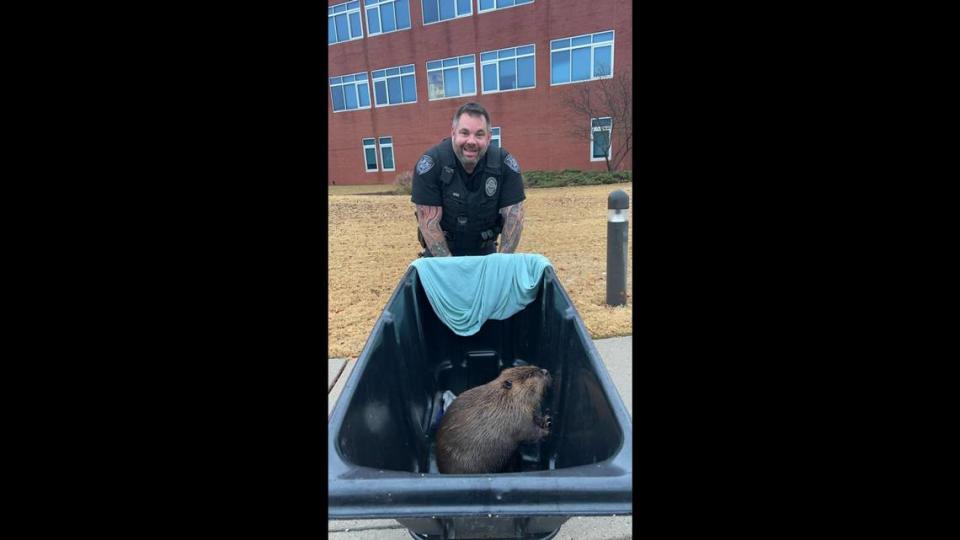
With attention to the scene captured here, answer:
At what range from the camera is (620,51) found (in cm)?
1634

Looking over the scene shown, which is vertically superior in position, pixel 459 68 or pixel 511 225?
pixel 459 68

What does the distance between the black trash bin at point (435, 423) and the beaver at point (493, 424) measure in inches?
5.7

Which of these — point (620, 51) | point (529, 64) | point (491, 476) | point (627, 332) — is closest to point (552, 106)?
point (529, 64)

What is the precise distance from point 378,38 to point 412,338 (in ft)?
73.3

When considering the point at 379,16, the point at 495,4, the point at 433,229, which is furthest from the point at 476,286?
the point at 379,16

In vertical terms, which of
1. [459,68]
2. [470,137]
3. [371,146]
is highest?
[459,68]

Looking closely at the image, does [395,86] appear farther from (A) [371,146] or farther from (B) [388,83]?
(A) [371,146]

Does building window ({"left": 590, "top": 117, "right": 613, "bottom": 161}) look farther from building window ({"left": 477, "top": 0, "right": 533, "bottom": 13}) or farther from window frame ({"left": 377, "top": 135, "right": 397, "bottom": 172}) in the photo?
window frame ({"left": 377, "top": 135, "right": 397, "bottom": 172})

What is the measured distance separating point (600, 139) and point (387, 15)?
1187 centimetres

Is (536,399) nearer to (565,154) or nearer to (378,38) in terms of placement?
(565,154)

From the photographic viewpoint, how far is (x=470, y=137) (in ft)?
10.3

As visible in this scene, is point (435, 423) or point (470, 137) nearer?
point (435, 423)

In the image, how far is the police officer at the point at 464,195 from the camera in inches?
133

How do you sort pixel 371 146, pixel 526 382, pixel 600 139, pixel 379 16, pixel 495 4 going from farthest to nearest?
1. pixel 371 146
2. pixel 379 16
3. pixel 495 4
4. pixel 600 139
5. pixel 526 382
